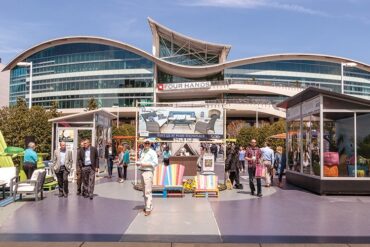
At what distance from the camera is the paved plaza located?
7.84m

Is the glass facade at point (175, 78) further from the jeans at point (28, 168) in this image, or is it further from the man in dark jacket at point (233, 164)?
the jeans at point (28, 168)

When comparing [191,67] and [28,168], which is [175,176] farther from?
[191,67]

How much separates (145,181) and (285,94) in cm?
7888

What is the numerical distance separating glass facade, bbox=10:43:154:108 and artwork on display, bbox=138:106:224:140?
7535cm

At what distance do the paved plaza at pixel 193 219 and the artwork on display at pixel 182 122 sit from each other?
2.91 metres

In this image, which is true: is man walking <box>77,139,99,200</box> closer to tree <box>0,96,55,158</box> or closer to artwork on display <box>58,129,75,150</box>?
artwork on display <box>58,129,75,150</box>

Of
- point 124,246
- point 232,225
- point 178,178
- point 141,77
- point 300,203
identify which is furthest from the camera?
point 141,77

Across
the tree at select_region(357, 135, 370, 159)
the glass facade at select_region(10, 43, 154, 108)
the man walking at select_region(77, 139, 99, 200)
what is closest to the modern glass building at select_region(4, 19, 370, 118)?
the glass facade at select_region(10, 43, 154, 108)

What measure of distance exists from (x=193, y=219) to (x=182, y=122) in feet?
22.8

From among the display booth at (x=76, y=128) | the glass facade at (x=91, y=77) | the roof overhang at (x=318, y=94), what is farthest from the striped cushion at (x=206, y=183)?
the glass facade at (x=91, y=77)

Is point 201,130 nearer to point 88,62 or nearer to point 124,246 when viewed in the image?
point 124,246

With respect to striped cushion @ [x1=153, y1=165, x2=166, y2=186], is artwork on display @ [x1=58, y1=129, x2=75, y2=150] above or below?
above

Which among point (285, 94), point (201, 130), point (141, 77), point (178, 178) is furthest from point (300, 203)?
point (141, 77)

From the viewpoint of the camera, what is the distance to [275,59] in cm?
9438
